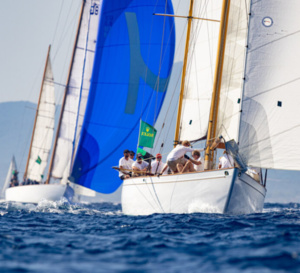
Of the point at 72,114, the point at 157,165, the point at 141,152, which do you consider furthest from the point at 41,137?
the point at 157,165

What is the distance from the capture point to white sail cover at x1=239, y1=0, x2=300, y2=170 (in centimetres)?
1488

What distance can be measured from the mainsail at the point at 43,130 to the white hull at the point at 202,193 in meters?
21.6

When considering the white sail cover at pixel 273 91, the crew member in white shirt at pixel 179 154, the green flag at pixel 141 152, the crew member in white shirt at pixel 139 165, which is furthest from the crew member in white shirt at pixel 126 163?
the white sail cover at pixel 273 91

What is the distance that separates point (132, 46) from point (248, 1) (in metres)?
9.73

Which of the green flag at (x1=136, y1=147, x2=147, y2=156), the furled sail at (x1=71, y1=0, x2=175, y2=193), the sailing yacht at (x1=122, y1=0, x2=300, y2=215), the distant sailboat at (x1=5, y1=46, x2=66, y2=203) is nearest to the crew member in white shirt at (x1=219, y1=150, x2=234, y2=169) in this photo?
the sailing yacht at (x1=122, y1=0, x2=300, y2=215)

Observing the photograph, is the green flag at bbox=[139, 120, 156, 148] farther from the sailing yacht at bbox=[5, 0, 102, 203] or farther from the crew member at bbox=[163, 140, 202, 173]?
the sailing yacht at bbox=[5, 0, 102, 203]

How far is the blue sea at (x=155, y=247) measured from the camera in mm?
7374

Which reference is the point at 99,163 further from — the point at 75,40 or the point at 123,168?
the point at 75,40

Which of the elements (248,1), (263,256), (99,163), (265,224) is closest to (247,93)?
(248,1)

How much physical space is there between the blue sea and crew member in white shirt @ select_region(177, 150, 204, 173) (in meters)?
2.35

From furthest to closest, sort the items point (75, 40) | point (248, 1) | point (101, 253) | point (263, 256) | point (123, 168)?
point (75, 40)
point (123, 168)
point (248, 1)
point (101, 253)
point (263, 256)

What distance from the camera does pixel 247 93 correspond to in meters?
15.3

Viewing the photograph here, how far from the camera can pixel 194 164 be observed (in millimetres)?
15797

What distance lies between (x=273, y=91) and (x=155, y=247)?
7.34 meters
